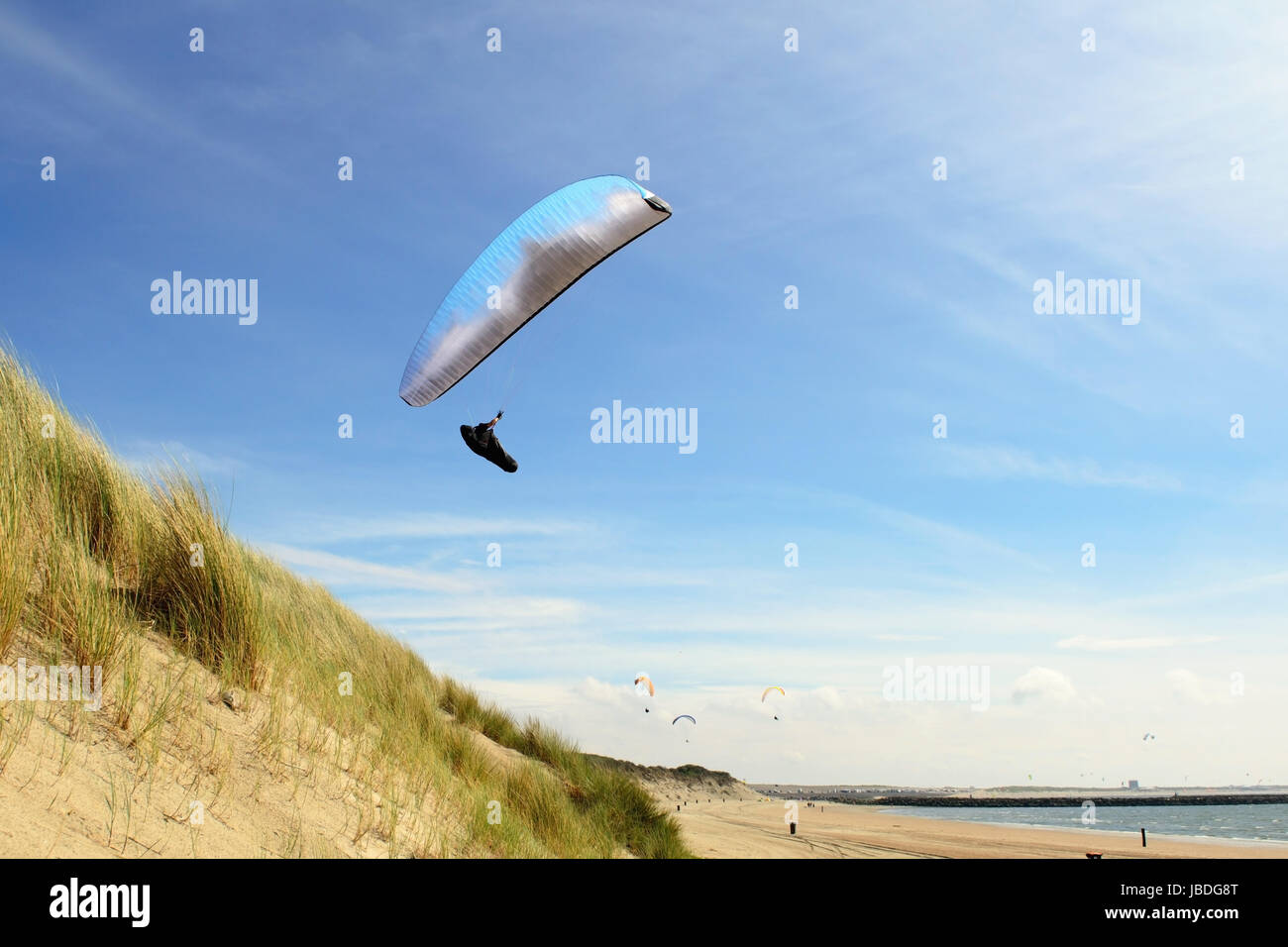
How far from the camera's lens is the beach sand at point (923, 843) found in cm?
2194

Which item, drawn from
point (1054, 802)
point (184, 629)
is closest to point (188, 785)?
point (184, 629)

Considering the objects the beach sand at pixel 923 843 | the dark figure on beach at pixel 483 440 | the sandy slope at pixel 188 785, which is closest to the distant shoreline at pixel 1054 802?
the beach sand at pixel 923 843

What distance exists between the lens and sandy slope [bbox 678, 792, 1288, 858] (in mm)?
21922

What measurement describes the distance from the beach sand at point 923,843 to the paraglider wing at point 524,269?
1143 centimetres

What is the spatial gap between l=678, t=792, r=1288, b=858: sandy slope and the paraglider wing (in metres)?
11.6

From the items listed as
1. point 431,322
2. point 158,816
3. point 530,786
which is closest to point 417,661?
point 530,786

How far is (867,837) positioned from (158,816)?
31.5 metres

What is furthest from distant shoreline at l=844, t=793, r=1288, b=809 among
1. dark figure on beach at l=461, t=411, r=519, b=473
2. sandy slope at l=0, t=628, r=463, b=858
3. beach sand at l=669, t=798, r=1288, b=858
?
sandy slope at l=0, t=628, r=463, b=858

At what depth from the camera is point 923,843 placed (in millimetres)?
30219

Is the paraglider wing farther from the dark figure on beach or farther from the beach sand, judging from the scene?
the beach sand

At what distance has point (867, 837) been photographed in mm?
31016

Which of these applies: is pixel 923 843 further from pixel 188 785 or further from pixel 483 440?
pixel 188 785

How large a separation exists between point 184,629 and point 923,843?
30753 mm

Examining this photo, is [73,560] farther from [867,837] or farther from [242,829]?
[867,837]
